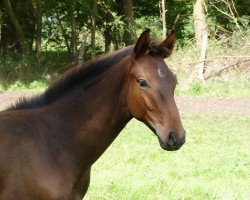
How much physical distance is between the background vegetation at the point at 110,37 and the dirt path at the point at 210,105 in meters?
0.70

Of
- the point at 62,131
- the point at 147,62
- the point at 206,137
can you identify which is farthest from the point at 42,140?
the point at 206,137

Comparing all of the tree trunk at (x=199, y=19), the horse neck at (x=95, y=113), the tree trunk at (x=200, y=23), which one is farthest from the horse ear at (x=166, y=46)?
the tree trunk at (x=199, y=19)

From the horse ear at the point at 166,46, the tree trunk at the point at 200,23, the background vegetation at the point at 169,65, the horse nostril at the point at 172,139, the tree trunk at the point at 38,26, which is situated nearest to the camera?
the horse nostril at the point at 172,139

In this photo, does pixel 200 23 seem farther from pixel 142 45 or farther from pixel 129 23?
pixel 142 45

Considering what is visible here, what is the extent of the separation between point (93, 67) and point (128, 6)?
1548cm

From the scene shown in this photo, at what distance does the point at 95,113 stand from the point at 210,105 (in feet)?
31.1

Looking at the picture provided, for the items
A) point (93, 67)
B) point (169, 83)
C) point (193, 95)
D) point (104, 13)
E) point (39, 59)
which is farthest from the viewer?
point (104, 13)

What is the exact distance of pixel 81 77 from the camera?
3.47 meters

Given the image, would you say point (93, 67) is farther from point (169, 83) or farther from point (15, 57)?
point (15, 57)

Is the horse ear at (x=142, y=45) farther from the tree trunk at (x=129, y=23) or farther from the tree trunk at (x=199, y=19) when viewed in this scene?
the tree trunk at (x=129, y=23)

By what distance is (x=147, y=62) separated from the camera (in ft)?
10.7

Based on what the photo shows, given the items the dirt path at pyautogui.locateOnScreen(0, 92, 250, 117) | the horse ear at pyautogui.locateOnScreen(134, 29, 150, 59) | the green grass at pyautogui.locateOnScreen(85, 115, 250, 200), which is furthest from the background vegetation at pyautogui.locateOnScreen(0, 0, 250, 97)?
the horse ear at pyautogui.locateOnScreen(134, 29, 150, 59)

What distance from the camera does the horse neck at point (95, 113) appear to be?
3387 mm

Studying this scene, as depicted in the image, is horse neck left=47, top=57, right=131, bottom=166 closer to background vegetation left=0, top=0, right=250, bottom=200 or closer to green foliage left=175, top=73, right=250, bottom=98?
background vegetation left=0, top=0, right=250, bottom=200
